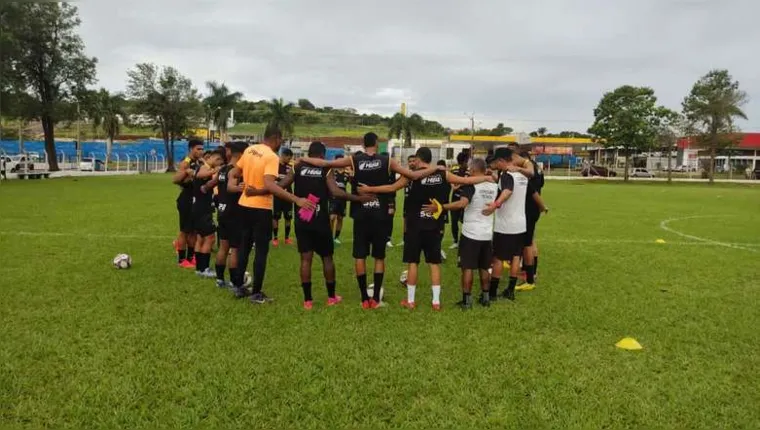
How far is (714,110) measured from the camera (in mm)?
47812

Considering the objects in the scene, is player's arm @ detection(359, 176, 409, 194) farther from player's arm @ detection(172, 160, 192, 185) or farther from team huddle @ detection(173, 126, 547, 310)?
player's arm @ detection(172, 160, 192, 185)

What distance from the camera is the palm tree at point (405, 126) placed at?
3296 inches

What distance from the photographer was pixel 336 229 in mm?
11656

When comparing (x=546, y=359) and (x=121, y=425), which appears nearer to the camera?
(x=121, y=425)

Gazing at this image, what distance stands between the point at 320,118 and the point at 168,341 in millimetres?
122517

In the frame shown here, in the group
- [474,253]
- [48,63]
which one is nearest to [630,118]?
[48,63]

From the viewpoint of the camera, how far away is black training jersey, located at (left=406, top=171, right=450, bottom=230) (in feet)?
21.8

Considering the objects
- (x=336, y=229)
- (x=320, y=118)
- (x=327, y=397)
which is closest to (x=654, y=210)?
(x=336, y=229)

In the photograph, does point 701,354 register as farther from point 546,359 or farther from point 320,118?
point 320,118

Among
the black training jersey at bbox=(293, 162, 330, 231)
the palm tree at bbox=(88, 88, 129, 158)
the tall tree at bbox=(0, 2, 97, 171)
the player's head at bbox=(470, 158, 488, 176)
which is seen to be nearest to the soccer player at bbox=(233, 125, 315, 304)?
the black training jersey at bbox=(293, 162, 330, 231)

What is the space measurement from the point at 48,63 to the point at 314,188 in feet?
123

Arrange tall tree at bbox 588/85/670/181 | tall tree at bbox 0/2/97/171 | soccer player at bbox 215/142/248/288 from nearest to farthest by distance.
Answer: soccer player at bbox 215/142/248/288
tall tree at bbox 0/2/97/171
tall tree at bbox 588/85/670/181

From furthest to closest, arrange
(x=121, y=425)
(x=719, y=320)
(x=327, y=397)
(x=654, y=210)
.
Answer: (x=654, y=210) < (x=719, y=320) < (x=327, y=397) < (x=121, y=425)

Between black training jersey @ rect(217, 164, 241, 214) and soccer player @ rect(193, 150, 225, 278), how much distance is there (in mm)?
344
